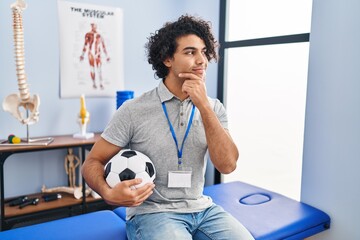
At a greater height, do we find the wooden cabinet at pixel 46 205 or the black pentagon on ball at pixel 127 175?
the black pentagon on ball at pixel 127 175

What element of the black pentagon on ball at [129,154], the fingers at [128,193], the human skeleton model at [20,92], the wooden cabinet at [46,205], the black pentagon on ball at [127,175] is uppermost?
the human skeleton model at [20,92]

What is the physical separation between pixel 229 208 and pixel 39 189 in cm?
144

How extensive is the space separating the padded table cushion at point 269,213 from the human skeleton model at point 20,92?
127cm

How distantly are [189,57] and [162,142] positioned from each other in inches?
15.2

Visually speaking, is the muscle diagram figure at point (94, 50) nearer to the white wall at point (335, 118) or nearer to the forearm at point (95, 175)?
the forearm at point (95, 175)

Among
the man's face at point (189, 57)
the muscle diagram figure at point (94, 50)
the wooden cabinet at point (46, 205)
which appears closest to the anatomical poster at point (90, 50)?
the muscle diagram figure at point (94, 50)

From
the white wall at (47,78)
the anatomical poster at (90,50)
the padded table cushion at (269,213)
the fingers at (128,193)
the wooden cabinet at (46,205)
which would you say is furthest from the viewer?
the anatomical poster at (90,50)

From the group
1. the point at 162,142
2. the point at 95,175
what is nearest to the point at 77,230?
the point at 95,175

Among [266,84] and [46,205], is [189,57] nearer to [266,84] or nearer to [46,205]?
[266,84]

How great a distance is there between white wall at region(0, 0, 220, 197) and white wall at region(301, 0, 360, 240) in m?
1.40

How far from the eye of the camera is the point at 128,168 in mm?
1201

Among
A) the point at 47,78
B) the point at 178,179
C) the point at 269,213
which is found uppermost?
the point at 47,78

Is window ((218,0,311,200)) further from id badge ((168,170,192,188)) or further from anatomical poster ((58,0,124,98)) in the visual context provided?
id badge ((168,170,192,188))

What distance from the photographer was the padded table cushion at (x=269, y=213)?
1.59 m
